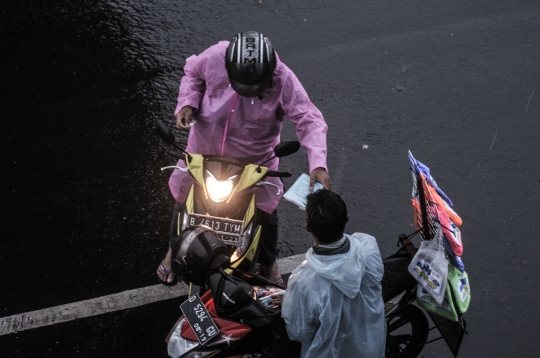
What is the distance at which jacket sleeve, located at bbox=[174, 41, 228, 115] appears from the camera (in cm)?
418

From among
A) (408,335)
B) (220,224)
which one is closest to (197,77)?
(220,224)

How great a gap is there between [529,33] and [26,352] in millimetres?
6542

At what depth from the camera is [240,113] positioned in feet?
13.7

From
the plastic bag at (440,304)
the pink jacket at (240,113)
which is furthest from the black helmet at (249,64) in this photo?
the plastic bag at (440,304)

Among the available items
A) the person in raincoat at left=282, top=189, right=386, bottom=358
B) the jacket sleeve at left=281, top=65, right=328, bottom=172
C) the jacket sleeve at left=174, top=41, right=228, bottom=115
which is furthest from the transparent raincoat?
the jacket sleeve at left=174, top=41, right=228, bottom=115

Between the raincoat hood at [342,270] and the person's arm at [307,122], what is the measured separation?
2.96 feet

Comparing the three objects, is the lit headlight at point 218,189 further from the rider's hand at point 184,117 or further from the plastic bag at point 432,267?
the plastic bag at point 432,267

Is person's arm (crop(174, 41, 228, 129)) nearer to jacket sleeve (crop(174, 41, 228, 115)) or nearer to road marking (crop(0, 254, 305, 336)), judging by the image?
jacket sleeve (crop(174, 41, 228, 115))

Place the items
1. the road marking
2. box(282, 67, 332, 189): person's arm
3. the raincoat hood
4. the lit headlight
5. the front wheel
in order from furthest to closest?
the road marking, the front wheel, box(282, 67, 332, 189): person's arm, the lit headlight, the raincoat hood

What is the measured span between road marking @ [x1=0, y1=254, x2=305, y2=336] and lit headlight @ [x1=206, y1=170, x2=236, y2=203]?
1196 millimetres

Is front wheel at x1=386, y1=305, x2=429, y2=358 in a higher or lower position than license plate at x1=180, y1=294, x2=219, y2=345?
lower

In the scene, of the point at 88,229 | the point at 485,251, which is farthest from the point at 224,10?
the point at 485,251

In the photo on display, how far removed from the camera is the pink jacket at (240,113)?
4141mm

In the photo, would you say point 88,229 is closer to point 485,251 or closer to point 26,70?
point 26,70
